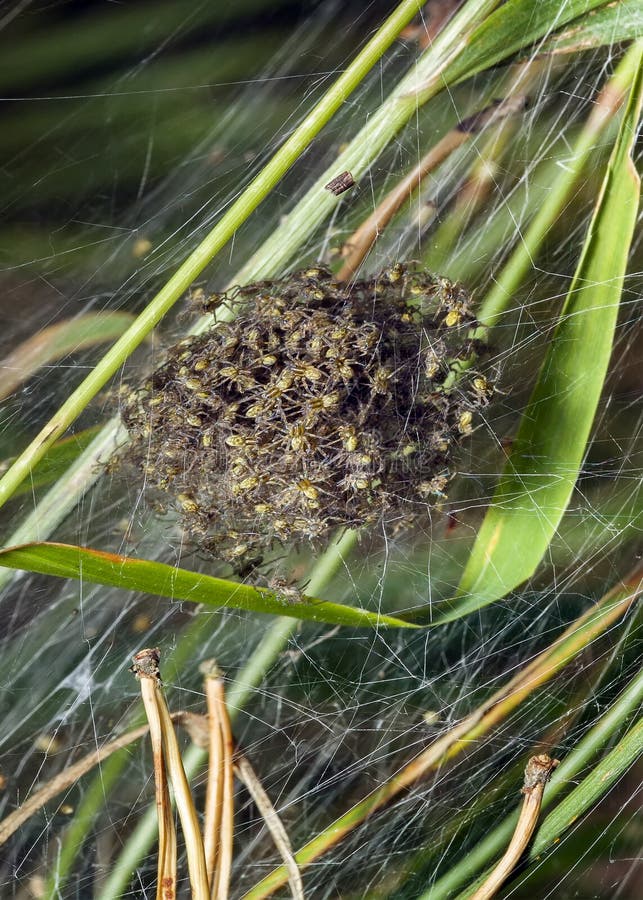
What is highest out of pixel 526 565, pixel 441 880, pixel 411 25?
pixel 411 25

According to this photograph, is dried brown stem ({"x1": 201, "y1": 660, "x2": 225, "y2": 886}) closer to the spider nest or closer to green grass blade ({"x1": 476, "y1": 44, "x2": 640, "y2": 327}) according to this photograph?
the spider nest

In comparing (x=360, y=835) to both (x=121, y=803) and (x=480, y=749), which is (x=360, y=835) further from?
(x=121, y=803)

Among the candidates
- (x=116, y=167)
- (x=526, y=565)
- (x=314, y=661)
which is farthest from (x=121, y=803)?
(x=116, y=167)

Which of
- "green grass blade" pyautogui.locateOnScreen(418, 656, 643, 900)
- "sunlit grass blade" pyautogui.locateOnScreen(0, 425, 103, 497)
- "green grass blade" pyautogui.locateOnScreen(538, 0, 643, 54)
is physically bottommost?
"green grass blade" pyautogui.locateOnScreen(418, 656, 643, 900)

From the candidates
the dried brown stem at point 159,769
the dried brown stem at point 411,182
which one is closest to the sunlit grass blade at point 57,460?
the dried brown stem at point 159,769

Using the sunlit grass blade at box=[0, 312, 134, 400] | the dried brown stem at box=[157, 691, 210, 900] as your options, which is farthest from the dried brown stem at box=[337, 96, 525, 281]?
the dried brown stem at box=[157, 691, 210, 900]

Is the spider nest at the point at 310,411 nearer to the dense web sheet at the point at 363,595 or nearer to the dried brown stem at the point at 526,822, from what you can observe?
the dense web sheet at the point at 363,595

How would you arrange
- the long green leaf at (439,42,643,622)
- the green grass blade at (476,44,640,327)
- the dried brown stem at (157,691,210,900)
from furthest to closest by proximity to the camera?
the green grass blade at (476,44,640,327) → the long green leaf at (439,42,643,622) → the dried brown stem at (157,691,210,900)

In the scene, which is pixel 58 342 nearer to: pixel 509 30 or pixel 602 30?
pixel 509 30
